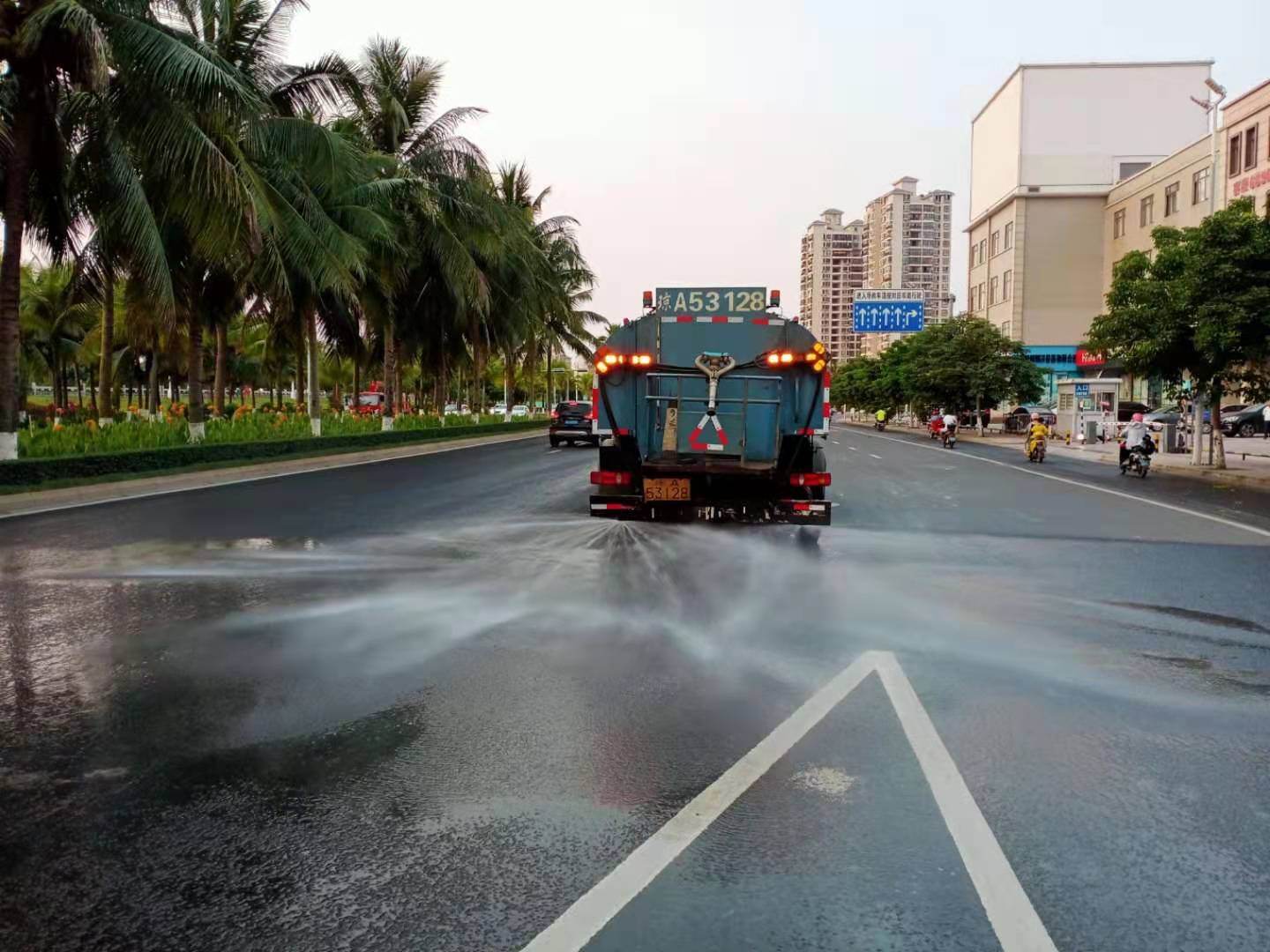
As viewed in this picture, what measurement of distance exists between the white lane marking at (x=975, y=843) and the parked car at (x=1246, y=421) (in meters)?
51.4

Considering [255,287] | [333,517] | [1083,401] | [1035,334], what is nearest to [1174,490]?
[333,517]

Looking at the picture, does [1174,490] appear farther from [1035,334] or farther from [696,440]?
[1035,334]

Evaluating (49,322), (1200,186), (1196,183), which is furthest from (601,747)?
(1196,183)

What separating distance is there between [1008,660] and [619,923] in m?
4.33

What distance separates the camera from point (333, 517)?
14562 mm

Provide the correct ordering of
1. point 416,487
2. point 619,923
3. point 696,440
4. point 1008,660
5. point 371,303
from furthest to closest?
point 371,303 < point 416,487 < point 696,440 < point 1008,660 < point 619,923

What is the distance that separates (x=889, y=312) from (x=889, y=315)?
0.17 m

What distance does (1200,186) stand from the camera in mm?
59500

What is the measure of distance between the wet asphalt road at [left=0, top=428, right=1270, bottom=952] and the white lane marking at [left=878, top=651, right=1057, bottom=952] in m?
0.05

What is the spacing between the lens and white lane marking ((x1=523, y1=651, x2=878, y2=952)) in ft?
10.8

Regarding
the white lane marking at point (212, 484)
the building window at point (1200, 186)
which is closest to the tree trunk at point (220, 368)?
the white lane marking at point (212, 484)

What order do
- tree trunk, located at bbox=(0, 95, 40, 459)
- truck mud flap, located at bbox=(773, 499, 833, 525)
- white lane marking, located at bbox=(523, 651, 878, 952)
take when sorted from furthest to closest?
1. tree trunk, located at bbox=(0, 95, 40, 459)
2. truck mud flap, located at bbox=(773, 499, 833, 525)
3. white lane marking, located at bbox=(523, 651, 878, 952)

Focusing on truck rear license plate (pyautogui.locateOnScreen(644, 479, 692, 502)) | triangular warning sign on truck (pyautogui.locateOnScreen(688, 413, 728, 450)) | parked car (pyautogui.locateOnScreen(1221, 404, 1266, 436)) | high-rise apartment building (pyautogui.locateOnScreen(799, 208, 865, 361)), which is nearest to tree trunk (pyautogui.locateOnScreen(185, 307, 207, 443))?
truck rear license plate (pyautogui.locateOnScreen(644, 479, 692, 502))

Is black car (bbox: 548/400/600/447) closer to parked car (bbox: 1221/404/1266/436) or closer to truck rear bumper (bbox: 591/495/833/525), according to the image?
truck rear bumper (bbox: 591/495/833/525)
